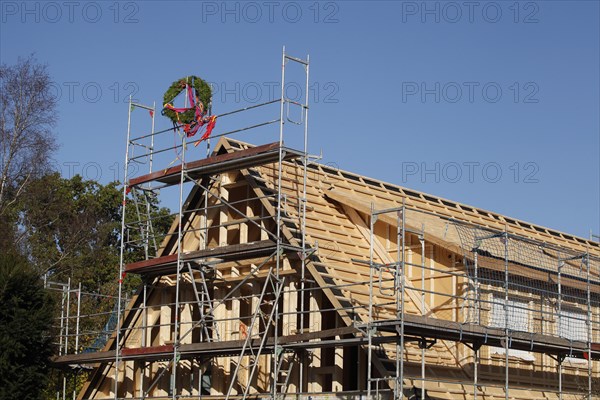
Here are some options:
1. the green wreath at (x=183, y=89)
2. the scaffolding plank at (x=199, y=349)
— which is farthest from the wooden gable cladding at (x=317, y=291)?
the green wreath at (x=183, y=89)

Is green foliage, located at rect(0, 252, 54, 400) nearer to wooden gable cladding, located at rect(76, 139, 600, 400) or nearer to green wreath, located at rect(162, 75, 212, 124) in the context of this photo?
wooden gable cladding, located at rect(76, 139, 600, 400)

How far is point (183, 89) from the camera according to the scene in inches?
925

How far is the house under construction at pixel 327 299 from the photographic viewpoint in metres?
19.1

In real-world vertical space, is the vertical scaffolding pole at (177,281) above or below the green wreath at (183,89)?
below

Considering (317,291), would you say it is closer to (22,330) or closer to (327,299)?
(327,299)

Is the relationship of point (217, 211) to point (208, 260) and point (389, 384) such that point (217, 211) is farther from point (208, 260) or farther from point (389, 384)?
point (389, 384)

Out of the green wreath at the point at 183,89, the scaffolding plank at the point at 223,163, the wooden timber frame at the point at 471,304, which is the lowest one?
the wooden timber frame at the point at 471,304

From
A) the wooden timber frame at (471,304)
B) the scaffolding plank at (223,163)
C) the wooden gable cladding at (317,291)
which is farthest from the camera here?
the scaffolding plank at (223,163)

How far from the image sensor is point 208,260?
22109 millimetres

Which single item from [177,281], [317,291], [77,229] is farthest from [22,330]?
[77,229]

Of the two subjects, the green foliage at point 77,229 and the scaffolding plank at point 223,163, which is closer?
the scaffolding plank at point 223,163

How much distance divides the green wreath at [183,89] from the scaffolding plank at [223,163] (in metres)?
1.13

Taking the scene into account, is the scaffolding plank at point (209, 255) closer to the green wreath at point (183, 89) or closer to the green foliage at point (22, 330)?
the green foliage at point (22, 330)

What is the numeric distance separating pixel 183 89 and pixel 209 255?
171 inches
